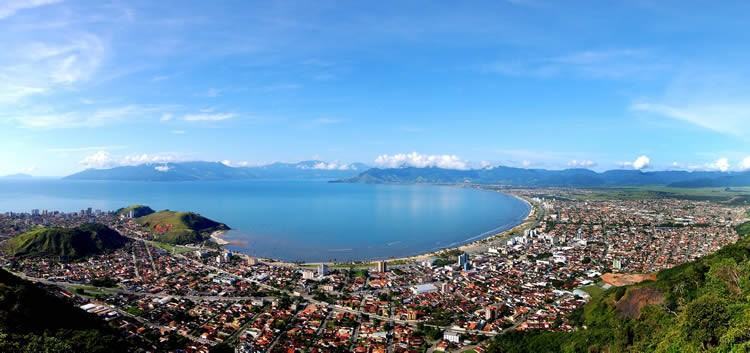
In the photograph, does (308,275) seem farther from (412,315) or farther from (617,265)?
(617,265)

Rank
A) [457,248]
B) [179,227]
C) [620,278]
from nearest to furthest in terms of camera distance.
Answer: [620,278] < [457,248] < [179,227]

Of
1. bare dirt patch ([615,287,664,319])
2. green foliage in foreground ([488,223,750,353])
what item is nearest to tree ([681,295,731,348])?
green foliage in foreground ([488,223,750,353])

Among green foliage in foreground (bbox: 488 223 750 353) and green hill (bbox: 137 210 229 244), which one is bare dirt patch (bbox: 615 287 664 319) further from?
green hill (bbox: 137 210 229 244)

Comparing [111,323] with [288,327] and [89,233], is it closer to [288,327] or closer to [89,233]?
[288,327]

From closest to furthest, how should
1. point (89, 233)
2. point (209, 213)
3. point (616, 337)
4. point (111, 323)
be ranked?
A: point (616, 337)
point (111, 323)
point (89, 233)
point (209, 213)

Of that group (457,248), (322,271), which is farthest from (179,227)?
(457,248)

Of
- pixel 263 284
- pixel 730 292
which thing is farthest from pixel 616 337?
pixel 263 284
